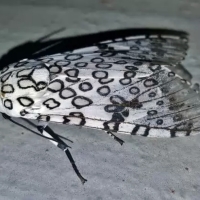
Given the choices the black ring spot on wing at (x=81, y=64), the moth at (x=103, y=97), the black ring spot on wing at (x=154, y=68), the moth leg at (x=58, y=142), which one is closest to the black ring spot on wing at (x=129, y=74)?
the moth at (x=103, y=97)

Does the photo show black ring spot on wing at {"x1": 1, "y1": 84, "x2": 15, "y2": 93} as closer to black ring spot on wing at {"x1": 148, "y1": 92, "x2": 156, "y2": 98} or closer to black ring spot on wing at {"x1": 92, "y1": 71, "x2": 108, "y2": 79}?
black ring spot on wing at {"x1": 92, "y1": 71, "x2": 108, "y2": 79}

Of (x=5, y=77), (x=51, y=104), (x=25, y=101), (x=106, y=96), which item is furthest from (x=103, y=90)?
(x=5, y=77)

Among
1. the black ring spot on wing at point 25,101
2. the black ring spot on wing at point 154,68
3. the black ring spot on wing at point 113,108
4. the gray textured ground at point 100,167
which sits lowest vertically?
the gray textured ground at point 100,167

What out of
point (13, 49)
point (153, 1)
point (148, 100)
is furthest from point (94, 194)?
point (153, 1)

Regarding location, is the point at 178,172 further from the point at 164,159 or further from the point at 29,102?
the point at 29,102

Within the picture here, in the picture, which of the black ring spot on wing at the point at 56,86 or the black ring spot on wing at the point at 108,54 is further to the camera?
the black ring spot on wing at the point at 108,54

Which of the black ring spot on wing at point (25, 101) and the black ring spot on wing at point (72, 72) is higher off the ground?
the black ring spot on wing at point (72, 72)

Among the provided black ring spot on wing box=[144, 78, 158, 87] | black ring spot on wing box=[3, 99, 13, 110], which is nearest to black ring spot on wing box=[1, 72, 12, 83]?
black ring spot on wing box=[3, 99, 13, 110]

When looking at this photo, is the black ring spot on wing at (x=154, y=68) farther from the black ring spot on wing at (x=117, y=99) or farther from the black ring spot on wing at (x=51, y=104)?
the black ring spot on wing at (x=51, y=104)

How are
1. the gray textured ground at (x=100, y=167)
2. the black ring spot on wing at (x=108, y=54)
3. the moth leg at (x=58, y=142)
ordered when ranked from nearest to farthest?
the gray textured ground at (x=100, y=167), the moth leg at (x=58, y=142), the black ring spot on wing at (x=108, y=54)
